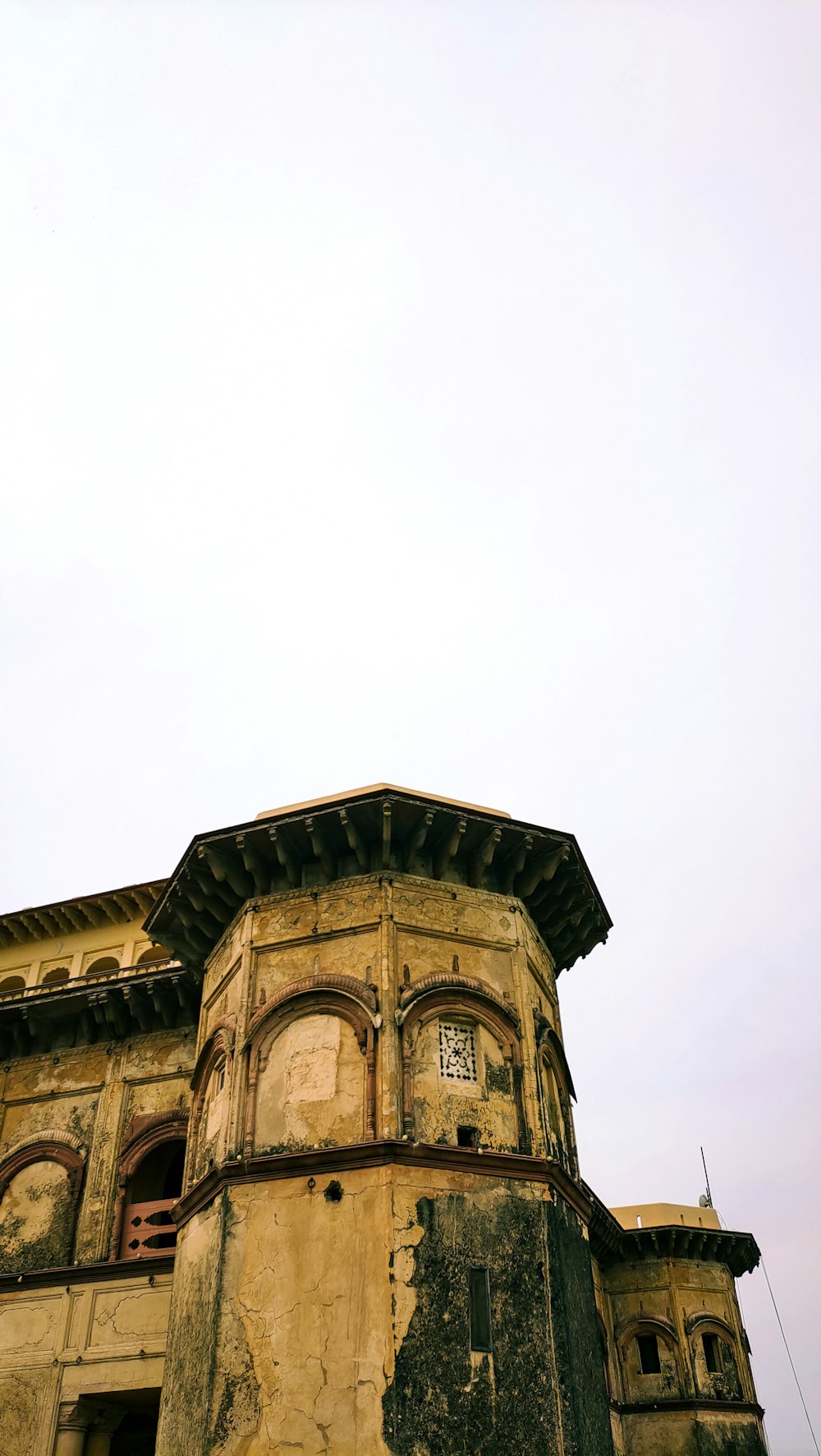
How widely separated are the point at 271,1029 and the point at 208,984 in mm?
2430

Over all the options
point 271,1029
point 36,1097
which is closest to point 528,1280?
point 271,1029

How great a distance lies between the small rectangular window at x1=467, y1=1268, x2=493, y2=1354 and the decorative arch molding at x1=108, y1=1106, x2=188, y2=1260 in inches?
263

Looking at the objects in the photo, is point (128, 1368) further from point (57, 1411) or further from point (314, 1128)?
point (314, 1128)

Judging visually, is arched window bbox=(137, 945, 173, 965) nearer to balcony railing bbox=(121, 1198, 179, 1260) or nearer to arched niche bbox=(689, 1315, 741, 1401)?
balcony railing bbox=(121, 1198, 179, 1260)

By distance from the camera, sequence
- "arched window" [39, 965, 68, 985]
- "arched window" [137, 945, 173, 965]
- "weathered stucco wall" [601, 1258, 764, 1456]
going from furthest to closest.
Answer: "weathered stucco wall" [601, 1258, 764, 1456] < "arched window" [39, 965, 68, 985] < "arched window" [137, 945, 173, 965]

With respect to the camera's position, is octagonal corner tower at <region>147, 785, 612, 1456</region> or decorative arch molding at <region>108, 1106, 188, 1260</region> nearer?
octagonal corner tower at <region>147, 785, 612, 1456</region>

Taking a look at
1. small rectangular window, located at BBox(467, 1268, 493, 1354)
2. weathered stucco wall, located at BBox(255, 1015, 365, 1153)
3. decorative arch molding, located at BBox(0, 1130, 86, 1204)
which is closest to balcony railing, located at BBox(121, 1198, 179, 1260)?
decorative arch molding, located at BBox(0, 1130, 86, 1204)

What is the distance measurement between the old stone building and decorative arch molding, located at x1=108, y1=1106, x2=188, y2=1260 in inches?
1.4

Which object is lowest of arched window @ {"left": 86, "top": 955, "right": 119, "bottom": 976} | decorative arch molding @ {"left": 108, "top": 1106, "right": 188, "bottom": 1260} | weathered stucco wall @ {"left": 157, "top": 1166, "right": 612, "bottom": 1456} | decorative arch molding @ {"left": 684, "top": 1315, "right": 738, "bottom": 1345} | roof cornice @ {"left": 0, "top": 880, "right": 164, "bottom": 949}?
weathered stucco wall @ {"left": 157, "top": 1166, "right": 612, "bottom": 1456}

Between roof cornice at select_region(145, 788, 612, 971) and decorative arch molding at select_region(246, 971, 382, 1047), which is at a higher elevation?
roof cornice at select_region(145, 788, 612, 971)

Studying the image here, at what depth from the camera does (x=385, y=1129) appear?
38.1 feet

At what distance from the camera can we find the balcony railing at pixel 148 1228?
15.9m

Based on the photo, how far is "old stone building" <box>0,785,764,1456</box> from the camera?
1075 centimetres

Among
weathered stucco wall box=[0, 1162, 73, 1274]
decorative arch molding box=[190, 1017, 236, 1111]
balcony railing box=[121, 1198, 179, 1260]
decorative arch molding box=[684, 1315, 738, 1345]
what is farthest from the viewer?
A: decorative arch molding box=[684, 1315, 738, 1345]
